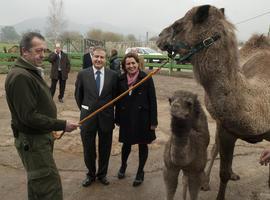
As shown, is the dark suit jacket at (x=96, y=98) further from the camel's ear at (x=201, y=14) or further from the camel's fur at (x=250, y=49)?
the camel's ear at (x=201, y=14)

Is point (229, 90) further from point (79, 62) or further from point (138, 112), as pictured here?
point (79, 62)

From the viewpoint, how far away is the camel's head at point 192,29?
10.5 feet

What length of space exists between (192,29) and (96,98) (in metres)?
1.85

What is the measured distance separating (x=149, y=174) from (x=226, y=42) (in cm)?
277

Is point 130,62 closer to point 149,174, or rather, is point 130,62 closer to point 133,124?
point 133,124

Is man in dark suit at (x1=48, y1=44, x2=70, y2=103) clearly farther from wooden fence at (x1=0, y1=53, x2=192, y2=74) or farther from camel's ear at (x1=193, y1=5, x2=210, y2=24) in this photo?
camel's ear at (x1=193, y1=5, x2=210, y2=24)

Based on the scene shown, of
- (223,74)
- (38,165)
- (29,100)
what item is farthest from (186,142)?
(29,100)

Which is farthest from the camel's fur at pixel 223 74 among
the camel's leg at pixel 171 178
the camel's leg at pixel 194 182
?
the camel's leg at pixel 171 178

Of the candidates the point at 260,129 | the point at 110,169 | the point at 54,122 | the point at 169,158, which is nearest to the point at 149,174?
the point at 110,169

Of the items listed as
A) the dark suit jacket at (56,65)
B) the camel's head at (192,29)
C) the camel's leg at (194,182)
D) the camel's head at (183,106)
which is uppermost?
the camel's head at (192,29)

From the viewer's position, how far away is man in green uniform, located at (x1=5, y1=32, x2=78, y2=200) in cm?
296

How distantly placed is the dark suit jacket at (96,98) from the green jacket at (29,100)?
148 centimetres

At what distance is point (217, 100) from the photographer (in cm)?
331

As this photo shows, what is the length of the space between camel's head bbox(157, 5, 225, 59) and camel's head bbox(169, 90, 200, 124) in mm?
412
